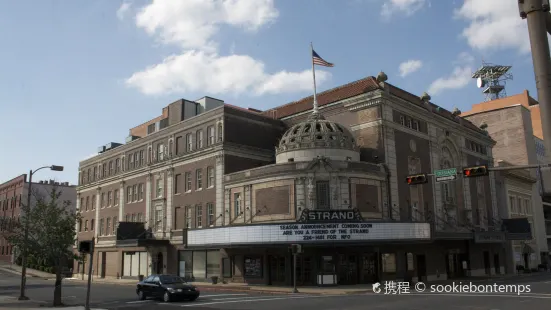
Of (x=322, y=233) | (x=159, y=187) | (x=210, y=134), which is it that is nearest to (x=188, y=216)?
(x=159, y=187)

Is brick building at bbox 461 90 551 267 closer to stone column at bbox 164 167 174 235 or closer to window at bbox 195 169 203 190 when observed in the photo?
window at bbox 195 169 203 190

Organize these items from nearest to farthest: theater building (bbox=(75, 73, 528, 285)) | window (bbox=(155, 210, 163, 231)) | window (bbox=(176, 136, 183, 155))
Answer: theater building (bbox=(75, 73, 528, 285)) < window (bbox=(176, 136, 183, 155)) < window (bbox=(155, 210, 163, 231))

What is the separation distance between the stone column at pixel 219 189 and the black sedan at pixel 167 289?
17.7 meters

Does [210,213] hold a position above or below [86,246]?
above

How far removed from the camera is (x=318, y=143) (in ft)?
136

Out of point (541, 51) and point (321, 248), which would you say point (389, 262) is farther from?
point (541, 51)

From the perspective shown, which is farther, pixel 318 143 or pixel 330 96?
pixel 330 96

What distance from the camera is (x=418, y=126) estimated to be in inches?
1911

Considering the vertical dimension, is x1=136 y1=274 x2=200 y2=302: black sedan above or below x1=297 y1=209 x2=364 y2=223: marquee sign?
below

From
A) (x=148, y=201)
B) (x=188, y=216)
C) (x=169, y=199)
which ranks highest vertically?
(x=148, y=201)

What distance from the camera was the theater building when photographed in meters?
37.6

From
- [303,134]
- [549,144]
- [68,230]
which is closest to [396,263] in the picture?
[303,134]

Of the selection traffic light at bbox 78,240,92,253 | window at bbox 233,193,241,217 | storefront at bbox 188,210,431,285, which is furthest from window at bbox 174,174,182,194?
traffic light at bbox 78,240,92,253

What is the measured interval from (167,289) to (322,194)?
16.9 meters
